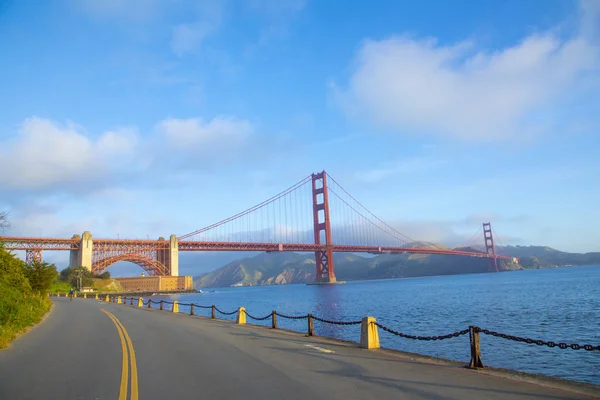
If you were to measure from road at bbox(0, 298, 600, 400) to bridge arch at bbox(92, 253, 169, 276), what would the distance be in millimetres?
112084

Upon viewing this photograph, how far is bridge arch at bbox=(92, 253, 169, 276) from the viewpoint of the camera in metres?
120

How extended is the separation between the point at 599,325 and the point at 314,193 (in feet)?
373

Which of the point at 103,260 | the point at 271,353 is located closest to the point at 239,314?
the point at 271,353

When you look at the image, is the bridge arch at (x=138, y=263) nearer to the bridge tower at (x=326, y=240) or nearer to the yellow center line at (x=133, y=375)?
the bridge tower at (x=326, y=240)

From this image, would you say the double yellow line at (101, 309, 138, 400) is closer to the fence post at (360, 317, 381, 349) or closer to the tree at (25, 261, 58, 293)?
the fence post at (360, 317, 381, 349)

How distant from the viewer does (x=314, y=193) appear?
138 m

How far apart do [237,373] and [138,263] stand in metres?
124

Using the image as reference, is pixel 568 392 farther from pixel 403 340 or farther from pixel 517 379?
pixel 403 340

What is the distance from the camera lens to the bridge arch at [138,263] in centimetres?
11956

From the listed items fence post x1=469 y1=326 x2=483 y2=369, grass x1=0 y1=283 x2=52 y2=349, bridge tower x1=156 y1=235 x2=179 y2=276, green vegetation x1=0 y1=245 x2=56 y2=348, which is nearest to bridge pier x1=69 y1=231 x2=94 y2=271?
bridge tower x1=156 y1=235 x2=179 y2=276

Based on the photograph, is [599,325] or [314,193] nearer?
[599,325]

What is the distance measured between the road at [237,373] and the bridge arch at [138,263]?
11208 centimetres

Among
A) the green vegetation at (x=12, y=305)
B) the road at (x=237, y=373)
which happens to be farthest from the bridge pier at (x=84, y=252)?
the road at (x=237, y=373)

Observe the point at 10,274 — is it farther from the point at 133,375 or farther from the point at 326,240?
the point at 326,240
